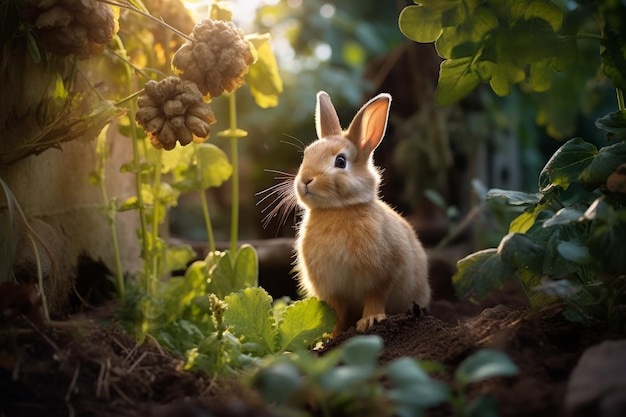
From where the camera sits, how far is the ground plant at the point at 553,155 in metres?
1.95

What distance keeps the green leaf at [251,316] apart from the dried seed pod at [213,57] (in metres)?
0.74

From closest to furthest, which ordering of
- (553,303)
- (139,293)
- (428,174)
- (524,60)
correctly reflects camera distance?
(553,303) < (524,60) < (139,293) < (428,174)

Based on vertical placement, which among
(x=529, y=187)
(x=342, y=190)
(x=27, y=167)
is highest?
(x=27, y=167)

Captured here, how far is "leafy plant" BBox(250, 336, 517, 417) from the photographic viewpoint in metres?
1.29

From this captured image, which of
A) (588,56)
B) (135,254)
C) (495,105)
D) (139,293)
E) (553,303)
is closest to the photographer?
(553,303)

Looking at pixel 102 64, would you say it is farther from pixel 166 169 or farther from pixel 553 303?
pixel 553 303

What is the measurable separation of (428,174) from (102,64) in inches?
122

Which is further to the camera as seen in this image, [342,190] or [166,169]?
[166,169]

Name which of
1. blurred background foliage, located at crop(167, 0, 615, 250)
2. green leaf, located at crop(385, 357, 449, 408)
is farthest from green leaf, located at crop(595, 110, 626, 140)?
blurred background foliage, located at crop(167, 0, 615, 250)

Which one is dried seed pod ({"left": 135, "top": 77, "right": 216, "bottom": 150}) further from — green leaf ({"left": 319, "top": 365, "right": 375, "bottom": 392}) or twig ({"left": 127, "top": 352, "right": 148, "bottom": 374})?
green leaf ({"left": 319, "top": 365, "right": 375, "bottom": 392})

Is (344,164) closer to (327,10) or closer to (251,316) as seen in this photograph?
(251,316)

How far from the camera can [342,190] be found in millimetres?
2773

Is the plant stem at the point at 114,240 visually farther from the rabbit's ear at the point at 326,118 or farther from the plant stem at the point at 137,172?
the rabbit's ear at the point at 326,118

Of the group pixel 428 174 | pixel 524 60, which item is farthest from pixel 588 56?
pixel 524 60
